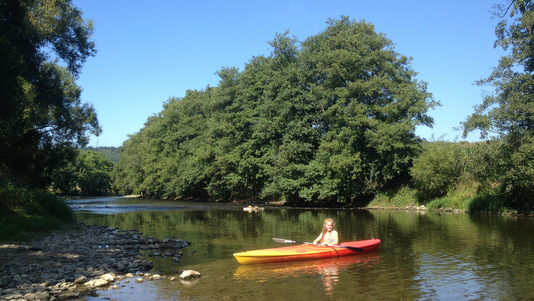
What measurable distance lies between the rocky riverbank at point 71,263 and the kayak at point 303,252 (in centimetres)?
220

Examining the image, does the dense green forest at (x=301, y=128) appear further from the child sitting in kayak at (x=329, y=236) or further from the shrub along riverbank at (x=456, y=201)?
the child sitting in kayak at (x=329, y=236)

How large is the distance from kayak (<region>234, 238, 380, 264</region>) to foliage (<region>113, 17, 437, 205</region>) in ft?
63.9

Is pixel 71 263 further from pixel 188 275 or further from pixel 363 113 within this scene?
pixel 363 113

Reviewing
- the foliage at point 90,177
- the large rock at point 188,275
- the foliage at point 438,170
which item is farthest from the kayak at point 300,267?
the foliage at point 90,177

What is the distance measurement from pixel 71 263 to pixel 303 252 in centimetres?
622

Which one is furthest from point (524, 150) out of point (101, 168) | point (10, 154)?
point (101, 168)

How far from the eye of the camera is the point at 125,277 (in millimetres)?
8953

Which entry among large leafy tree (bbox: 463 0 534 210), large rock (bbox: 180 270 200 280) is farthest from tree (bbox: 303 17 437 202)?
large rock (bbox: 180 270 200 280)

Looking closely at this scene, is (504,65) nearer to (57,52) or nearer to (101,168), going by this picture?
(57,52)

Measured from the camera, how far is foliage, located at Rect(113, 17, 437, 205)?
104ft

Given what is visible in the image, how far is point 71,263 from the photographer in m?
9.63

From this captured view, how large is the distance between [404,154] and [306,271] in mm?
24742

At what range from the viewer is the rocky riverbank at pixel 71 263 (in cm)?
739

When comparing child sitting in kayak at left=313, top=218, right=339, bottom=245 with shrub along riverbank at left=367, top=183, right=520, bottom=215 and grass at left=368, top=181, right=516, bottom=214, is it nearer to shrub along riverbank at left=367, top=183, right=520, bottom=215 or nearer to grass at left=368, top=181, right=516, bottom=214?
shrub along riverbank at left=367, top=183, right=520, bottom=215
